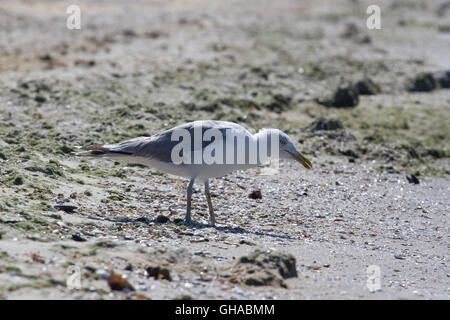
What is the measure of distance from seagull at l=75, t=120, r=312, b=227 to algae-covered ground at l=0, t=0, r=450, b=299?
22.0 inches

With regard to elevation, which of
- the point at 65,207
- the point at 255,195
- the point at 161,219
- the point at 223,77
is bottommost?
the point at 161,219

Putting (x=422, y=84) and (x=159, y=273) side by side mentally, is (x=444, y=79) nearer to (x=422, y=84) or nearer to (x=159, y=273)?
(x=422, y=84)

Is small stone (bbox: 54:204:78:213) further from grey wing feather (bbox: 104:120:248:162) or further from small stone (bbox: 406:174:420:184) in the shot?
small stone (bbox: 406:174:420:184)

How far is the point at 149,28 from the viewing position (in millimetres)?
20938

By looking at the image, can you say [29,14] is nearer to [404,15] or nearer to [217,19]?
[217,19]

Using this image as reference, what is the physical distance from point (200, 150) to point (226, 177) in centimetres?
213

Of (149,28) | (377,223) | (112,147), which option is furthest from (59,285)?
(149,28)

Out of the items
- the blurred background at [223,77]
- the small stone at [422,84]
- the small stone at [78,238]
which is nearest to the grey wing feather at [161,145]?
the small stone at [78,238]

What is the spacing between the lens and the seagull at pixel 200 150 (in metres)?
7.83

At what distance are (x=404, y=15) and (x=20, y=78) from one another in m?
21.5

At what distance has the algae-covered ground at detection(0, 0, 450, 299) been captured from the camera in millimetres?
6094

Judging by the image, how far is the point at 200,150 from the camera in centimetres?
783

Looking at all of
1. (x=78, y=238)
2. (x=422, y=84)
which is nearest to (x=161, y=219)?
(x=78, y=238)

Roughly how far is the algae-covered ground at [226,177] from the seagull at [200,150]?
56cm
